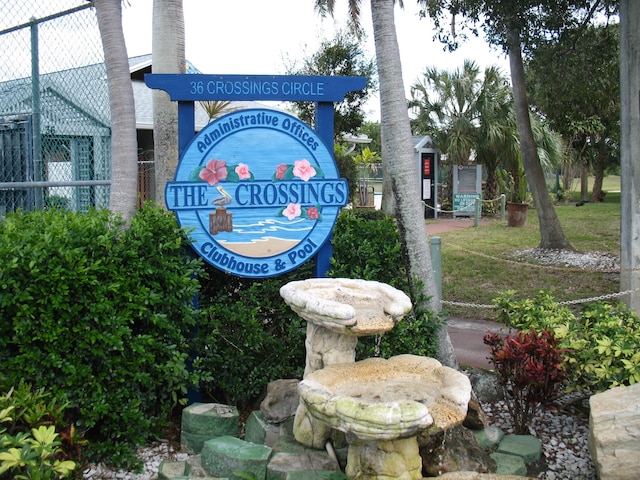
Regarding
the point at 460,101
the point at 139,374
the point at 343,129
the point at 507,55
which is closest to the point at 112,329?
the point at 139,374

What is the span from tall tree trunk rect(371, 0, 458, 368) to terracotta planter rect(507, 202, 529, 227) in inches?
521

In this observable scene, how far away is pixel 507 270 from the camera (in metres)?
10.9

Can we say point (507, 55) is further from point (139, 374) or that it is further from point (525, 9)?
point (139, 374)

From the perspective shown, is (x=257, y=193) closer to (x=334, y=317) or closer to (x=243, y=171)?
(x=243, y=171)

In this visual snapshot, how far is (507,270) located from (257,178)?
7193 millimetres

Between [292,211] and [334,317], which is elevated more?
[292,211]

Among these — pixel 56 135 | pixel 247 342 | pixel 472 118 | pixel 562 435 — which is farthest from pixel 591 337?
pixel 472 118

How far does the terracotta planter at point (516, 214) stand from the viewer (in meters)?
17.7

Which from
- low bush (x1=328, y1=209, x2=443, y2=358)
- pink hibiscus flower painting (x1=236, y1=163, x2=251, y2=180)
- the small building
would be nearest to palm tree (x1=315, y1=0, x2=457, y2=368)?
low bush (x1=328, y1=209, x2=443, y2=358)

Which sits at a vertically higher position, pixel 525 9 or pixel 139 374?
pixel 525 9

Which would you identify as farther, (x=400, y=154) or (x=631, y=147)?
(x=631, y=147)

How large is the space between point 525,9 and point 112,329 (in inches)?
324

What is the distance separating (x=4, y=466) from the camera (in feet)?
10.3

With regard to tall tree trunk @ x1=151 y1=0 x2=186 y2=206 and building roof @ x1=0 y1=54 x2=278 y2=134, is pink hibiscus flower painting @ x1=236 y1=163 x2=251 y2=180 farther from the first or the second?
building roof @ x1=0 y1=54 x2=278 y2=134
